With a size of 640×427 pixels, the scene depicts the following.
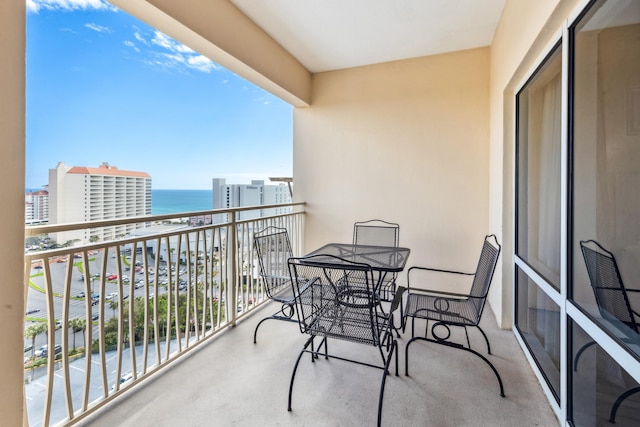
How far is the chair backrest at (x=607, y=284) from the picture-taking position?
1137 mm

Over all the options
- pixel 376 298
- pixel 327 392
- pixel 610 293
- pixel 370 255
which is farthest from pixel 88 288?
pixel 610 293

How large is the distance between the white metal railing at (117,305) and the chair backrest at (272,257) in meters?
0.31

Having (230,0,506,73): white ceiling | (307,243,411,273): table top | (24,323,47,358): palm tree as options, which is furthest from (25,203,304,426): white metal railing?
(230,0,506,73): white ceiling

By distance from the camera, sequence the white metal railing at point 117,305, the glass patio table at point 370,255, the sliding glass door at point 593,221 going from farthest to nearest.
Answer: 1. the glass patio table at point 370,255
2. the white metal railing at point 117,305
3. the sliding glass door at point 593,221

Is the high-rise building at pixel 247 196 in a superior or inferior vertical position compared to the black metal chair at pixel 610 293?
superior

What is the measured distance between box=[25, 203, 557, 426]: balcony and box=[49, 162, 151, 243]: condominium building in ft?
0.22

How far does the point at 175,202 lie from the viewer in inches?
94.9

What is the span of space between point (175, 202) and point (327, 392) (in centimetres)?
188

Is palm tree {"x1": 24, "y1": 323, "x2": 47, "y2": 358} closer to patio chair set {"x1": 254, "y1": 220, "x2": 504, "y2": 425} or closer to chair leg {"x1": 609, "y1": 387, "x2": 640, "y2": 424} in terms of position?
patio chair set {"x1": 254, "y1": 220, "x2": 504, "y2": 425}

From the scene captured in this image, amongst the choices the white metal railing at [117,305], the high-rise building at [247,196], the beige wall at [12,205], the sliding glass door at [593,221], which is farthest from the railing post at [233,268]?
the sliding glass door at [593,221]

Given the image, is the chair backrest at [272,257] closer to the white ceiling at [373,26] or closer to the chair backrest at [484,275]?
the chair backrest at [484,275]

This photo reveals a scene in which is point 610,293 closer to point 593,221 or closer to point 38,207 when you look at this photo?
point 593,221

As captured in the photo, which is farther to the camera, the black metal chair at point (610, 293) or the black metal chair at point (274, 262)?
the black metal chair at point (274, 262)

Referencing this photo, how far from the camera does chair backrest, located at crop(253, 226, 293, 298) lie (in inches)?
103
